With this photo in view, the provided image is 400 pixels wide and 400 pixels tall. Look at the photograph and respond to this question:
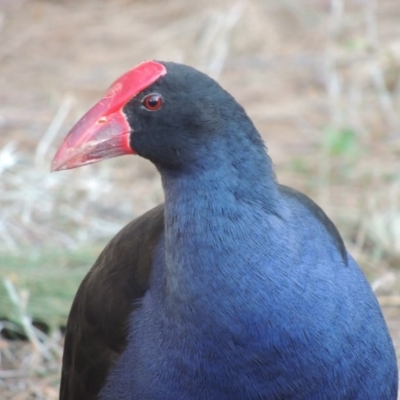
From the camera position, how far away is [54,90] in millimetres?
6480

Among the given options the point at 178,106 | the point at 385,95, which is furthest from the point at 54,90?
the point at 178,106

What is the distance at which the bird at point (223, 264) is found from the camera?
254 centimetres

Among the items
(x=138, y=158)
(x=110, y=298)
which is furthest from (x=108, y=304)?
(x=138, y=158)

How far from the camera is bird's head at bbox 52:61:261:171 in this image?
254cm

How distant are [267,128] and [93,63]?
1492 millimetres

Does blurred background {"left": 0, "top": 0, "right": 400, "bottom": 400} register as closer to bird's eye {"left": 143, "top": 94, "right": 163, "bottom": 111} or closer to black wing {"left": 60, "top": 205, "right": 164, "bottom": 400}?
black wing {"left": 60, "top": 205, "right": 164, "bottom": 400}

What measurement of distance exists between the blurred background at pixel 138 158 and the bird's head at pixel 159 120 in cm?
159

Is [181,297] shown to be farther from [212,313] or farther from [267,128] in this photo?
[267,128]

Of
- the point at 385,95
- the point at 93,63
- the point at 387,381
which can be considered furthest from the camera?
the point at 93,63

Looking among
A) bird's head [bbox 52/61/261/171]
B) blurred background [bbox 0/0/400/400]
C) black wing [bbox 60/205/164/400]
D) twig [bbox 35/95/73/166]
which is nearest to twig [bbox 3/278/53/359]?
blurred background [bbox 0/0/400/400]

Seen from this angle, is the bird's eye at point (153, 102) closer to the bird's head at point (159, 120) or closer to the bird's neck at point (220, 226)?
the bird's head at point (159, 120)

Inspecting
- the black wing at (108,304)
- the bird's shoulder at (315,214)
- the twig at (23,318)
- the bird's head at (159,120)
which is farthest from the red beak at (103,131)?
the twig at (23,318)

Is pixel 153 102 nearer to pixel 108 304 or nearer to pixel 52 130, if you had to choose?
pixel 108 304

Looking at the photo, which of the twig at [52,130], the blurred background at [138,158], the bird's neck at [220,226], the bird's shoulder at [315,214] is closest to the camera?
the bird's neck at [220,226]
